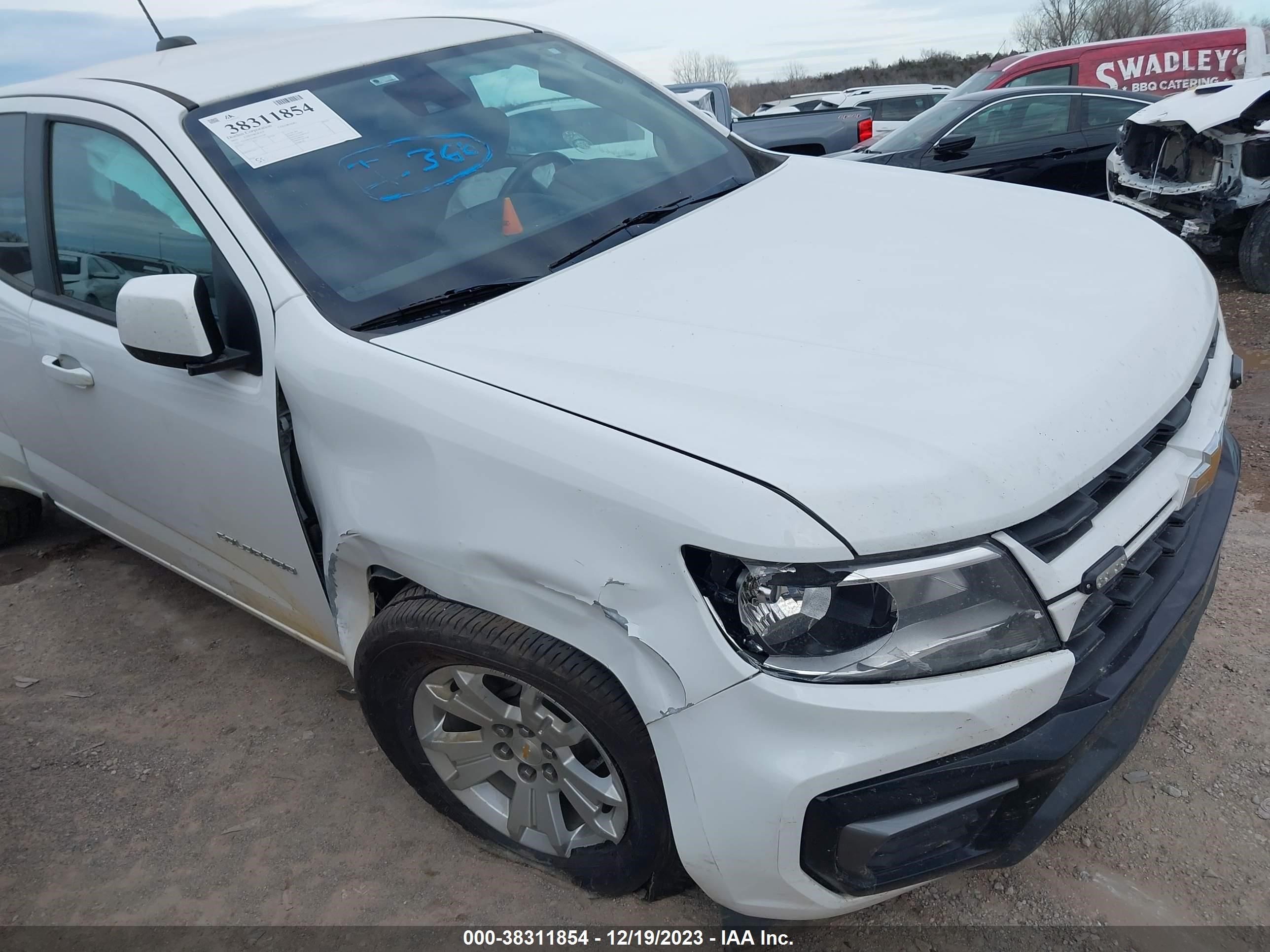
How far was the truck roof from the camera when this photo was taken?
2.46m

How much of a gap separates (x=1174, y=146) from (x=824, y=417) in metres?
5.97

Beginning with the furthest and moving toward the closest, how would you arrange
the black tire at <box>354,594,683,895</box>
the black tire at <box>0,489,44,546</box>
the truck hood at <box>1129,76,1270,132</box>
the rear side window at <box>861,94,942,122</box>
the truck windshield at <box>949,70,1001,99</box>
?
the rear side window at <box>861,94,942,122</box> < the truck windshield at <box>949,70,1001,99</box> < the truck hood at <box>1129,76,1270,132</box> < the black tire at <box>0,489,44,546</box> < the black tire at <box>354,594,683,895</box>

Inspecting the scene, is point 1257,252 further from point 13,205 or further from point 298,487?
point 13,205

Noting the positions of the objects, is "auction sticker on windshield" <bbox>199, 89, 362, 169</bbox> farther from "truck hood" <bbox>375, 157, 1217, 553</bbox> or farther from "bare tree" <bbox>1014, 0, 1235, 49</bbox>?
"bare tree" <bbox>1014, 0, 1235, 49</bbox>

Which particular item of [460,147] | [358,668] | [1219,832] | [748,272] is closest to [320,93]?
[460,147]

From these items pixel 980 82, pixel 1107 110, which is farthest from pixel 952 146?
pixel 980 82

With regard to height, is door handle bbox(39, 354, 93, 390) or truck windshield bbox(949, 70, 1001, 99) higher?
truck windshield bbox(949, 70, 1001, 99)

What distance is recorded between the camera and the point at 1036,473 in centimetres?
147

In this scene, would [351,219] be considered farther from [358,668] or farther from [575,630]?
[575,630]

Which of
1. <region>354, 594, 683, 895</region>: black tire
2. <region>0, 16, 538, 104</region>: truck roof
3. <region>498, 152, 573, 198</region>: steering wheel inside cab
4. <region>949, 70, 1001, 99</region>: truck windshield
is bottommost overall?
<region>354, 594, 683, 895</region>: black tire

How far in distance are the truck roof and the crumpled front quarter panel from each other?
842mm

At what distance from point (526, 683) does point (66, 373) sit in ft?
5.82

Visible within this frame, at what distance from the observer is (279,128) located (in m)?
2.31

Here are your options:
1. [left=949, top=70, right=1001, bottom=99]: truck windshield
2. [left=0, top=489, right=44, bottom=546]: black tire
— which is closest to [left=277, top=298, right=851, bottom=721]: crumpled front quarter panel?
[left=0, top=489, right=44, bottom=546]: black tire
